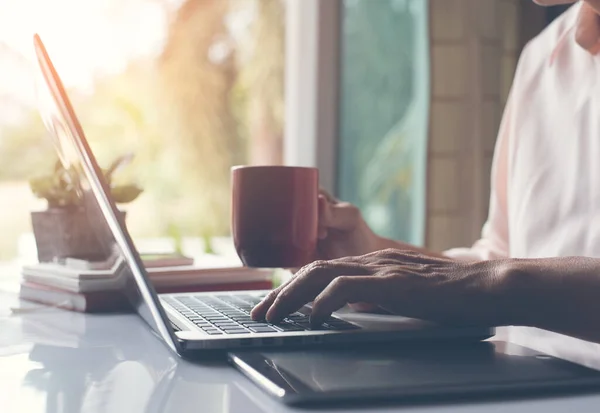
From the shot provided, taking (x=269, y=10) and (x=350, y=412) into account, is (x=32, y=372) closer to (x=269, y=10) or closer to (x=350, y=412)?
(x=350, y=412)

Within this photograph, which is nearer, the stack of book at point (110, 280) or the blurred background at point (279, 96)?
the stack of book at point (110, 280)

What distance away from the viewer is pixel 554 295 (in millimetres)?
659

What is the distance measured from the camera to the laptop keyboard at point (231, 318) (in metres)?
0.67

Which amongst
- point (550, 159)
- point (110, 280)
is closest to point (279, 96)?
point (550, 159)

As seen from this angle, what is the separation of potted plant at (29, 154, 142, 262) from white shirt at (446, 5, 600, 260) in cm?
68

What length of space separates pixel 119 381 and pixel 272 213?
0.37 m

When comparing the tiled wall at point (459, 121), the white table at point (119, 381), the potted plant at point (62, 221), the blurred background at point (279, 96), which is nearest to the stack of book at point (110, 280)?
the potted plant at point (62, 221)

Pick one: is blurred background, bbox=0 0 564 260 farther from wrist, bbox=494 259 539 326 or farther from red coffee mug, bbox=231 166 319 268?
wrist, bbox=494 259 539 326

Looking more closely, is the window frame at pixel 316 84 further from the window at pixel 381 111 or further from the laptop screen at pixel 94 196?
the laptop screen at pixel 94 196

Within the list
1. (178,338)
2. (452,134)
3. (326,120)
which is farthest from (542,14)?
(178,338)

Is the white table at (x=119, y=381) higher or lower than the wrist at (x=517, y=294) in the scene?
lower

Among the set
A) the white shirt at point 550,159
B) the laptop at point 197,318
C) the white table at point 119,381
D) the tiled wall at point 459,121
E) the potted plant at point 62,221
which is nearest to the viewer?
the white table at point 119,381

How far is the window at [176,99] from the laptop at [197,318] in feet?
5.83

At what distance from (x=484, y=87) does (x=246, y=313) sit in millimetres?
1817
